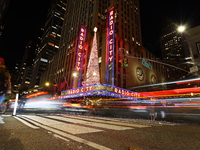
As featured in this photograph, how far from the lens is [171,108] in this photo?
26.7 ft

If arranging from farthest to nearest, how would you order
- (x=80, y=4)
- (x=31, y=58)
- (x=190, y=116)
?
(x=31, y=58), (x=80, y=4), (x=190, y=116)

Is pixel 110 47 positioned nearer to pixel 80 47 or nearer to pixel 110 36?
pixel 110 36

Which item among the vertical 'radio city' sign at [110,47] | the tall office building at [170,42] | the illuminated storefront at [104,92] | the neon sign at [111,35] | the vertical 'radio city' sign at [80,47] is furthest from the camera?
the tall office building at [170,42]

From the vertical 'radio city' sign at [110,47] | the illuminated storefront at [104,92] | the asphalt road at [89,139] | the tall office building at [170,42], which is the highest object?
the tall office building at [170,42]

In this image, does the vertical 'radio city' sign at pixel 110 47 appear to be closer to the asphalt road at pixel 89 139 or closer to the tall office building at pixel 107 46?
the tall office building at pixel 107 46

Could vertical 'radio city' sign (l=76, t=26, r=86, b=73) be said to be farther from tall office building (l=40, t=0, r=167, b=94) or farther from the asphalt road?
the asphalt road

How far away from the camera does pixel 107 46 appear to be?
30.5m

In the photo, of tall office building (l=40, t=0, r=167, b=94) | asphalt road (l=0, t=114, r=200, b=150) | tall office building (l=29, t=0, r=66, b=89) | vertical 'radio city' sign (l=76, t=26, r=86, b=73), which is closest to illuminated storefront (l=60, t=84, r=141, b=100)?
tall office building (l=40, t=0, r=167, b=94)

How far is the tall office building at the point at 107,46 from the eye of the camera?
99.8ft

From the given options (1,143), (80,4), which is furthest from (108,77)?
(80,4)

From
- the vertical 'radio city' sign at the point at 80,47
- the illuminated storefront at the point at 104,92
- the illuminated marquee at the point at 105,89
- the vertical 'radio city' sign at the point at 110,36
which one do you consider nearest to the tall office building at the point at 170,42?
the vertical 'radio city' sign at the point at 110,36

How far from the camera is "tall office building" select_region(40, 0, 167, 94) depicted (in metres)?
30.4

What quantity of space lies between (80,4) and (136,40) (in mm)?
36790

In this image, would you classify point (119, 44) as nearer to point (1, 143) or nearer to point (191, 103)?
point (191, 103)
